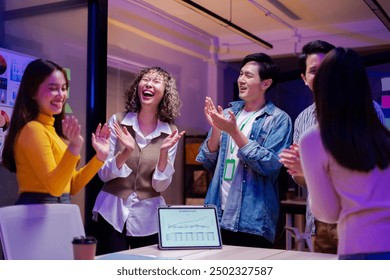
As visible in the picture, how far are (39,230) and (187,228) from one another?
0.53m

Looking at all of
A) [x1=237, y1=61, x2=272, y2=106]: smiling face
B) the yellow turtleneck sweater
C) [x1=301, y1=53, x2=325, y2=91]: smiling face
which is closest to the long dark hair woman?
[x1=301, y1=53, x2=325, y2=91]: smiling face

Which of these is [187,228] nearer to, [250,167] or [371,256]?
[250,167]

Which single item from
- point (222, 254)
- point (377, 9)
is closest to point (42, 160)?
point (222, 254)

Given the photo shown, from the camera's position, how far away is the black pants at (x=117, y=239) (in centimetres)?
244

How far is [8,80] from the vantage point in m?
2.25

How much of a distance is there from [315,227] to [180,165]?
4.06 meters

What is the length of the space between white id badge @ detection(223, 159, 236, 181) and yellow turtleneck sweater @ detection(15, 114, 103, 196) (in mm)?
808

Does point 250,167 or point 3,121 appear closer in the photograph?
point 3,121

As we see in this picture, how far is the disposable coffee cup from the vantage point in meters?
1.46

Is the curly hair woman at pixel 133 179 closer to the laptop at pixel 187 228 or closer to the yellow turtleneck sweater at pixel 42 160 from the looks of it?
the laptop at pixel 187 228

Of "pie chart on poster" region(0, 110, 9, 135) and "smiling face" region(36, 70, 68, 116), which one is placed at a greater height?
"smiling face" region(36, 70, 68, 116)

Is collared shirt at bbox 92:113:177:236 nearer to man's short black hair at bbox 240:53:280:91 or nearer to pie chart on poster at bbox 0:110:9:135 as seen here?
pie chart on poster at bbox 0:110:9:135

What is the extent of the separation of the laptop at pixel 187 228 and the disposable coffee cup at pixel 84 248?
1.66 feet
